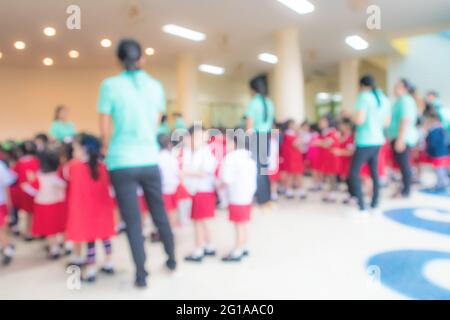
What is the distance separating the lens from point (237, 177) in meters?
2.57

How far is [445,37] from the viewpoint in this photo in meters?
10.9

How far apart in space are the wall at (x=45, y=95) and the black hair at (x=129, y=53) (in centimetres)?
1045

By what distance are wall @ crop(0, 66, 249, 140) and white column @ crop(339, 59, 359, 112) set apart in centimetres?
593

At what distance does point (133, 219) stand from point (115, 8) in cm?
538

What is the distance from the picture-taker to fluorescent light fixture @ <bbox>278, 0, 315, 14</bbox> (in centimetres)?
632

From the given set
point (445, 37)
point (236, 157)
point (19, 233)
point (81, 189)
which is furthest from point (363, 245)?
point (445, 37)

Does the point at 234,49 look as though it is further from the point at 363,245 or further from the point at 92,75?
the point at 363,245

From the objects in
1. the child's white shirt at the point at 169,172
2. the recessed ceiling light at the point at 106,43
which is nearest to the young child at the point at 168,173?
the child's white shirt at the point at 169,172

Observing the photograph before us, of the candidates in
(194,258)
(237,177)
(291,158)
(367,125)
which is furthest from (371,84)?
(194,258)

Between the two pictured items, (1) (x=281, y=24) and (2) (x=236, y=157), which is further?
(1) (x=281, y=24)

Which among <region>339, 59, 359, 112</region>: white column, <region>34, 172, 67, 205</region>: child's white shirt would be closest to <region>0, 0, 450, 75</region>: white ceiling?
<region>339, 59, 359, 112</region>: white column

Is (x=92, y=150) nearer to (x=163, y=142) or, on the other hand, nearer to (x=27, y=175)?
(x=163, y=142)

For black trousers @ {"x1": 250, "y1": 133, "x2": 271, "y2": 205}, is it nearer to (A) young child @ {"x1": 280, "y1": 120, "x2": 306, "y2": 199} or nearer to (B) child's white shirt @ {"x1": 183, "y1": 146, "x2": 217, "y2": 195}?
(A) young child @ {"x1": 280, "y1": 120, "x2": 306, "y2": 199}

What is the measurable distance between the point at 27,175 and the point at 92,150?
1370mm
